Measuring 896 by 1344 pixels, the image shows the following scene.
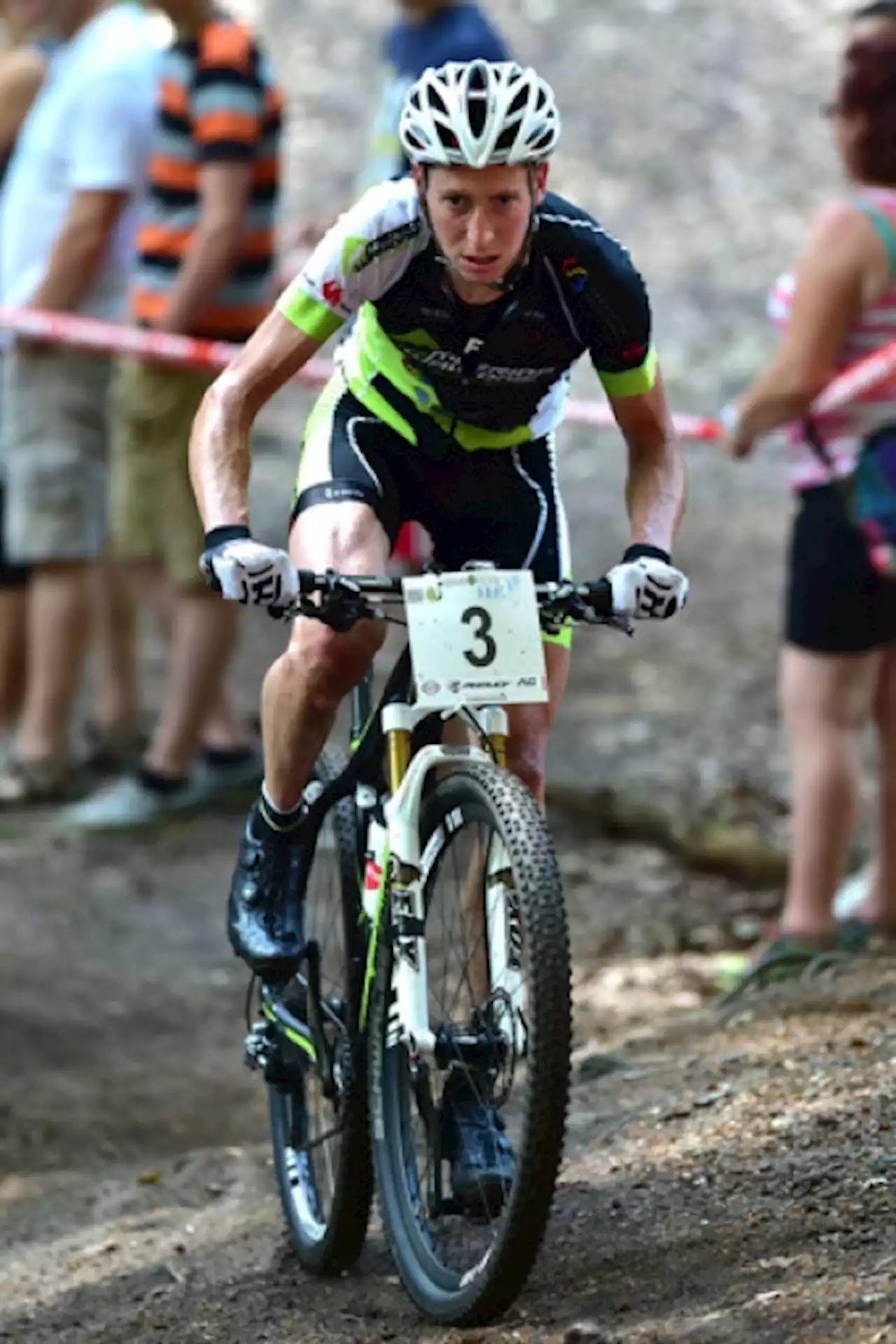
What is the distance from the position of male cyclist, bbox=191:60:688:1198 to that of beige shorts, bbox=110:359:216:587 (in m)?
3.64

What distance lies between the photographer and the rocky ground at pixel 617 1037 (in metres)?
4.15

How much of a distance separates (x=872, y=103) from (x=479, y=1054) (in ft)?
10.1

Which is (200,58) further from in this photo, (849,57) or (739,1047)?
(739,1047)

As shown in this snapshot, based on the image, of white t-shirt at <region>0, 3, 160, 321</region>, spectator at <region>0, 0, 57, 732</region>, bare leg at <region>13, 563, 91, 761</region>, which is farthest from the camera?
spectator at <region>0, 0, 57, 732</region>

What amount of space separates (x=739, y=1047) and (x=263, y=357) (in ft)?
7.01

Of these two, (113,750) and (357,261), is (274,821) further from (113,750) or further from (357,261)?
(113,750)

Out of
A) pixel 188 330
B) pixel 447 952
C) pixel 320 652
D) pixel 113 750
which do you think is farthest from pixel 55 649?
pixel 447 952

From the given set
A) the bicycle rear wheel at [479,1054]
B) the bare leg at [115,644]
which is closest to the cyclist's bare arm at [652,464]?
the bicycle rear wheel at [479,1054]

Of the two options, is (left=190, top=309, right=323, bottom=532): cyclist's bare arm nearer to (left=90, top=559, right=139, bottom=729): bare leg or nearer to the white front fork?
the white front fork

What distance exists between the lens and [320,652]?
14.0ft

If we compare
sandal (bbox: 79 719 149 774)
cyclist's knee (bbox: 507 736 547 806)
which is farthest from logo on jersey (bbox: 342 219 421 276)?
sandal (bbox: 79 719 149 774)

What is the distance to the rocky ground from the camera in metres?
4.15

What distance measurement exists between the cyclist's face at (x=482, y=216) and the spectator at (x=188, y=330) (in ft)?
12.7

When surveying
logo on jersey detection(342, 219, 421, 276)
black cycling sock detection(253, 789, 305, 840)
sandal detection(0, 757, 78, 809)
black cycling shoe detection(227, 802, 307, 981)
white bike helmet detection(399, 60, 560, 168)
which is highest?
white bike helmet detection(399, 60, 560, 168)
